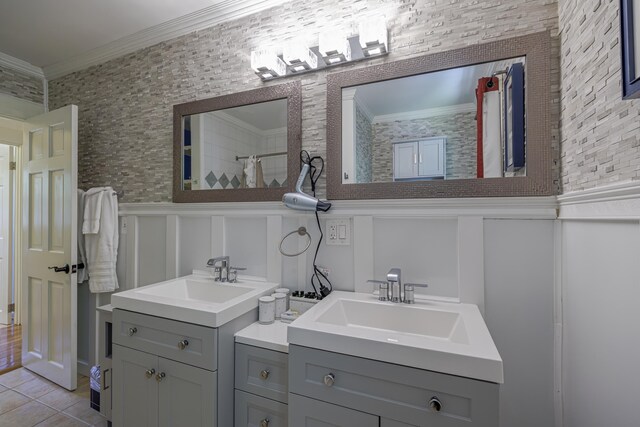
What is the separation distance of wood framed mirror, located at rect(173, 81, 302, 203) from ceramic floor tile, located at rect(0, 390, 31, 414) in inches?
64.7

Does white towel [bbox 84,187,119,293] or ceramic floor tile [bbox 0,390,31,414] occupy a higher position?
white towel [bbox 84,187,119,293]

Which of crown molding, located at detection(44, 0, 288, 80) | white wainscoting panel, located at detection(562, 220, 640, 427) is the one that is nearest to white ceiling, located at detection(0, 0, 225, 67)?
crown molding, located at detection(44, 0, 288, 80)

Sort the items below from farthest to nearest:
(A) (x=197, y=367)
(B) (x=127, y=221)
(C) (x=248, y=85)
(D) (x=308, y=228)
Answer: (B) (x=127, y=221), (C) (x=248, y=85), (D) (x=308, y=228), (A) (x=197, y=367)

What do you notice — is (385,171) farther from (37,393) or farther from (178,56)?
(37,393)

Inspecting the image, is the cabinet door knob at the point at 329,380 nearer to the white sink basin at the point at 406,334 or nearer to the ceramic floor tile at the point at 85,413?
the white sink basin at the point at 406,334

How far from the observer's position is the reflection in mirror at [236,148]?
A: 64.2 inches

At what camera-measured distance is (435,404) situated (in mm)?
832

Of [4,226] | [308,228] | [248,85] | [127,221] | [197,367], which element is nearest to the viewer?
[197,367]

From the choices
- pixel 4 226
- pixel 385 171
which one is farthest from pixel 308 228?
pixel 4 226

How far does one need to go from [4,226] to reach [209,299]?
3.22 m

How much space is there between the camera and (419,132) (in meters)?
1.32

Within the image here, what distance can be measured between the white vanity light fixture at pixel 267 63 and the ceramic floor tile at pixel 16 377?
9.06 ft

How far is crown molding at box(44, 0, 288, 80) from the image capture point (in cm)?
171

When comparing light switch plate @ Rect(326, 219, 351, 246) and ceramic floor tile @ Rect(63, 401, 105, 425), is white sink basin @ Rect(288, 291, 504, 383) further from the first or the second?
ceramic floor tile @ Rect(63, 401, 105, 425)
